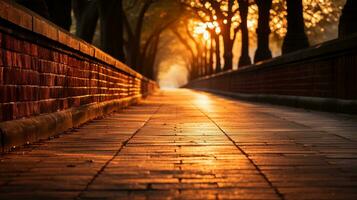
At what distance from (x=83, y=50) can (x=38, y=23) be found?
9.45 feet

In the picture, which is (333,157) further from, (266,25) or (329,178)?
(266,25)

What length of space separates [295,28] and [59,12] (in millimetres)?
7732

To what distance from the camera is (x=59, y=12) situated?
46.6 ft

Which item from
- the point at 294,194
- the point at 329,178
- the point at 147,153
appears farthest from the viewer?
the point at 147,153

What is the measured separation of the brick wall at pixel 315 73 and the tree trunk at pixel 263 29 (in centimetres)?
244

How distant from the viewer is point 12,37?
5754 mm

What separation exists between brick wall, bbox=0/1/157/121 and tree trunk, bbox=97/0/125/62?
8.37 m

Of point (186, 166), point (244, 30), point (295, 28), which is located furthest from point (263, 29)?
point (186, 166)

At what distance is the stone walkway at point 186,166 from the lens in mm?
3736

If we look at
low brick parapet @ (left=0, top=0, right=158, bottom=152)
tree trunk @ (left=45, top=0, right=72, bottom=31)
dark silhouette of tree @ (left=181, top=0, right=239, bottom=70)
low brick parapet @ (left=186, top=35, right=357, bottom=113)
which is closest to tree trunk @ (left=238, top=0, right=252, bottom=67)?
dark silhouette of tree @ (left=181, top=0, right=239, bottom=70)

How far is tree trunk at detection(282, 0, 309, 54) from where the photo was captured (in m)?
17.6

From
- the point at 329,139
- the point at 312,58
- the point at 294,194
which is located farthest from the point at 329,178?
the point at 312,58

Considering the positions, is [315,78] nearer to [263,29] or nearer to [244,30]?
[263,29]

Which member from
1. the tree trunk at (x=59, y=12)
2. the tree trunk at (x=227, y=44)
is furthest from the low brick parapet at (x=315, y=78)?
the tree trunk at (x=227, y=44)
